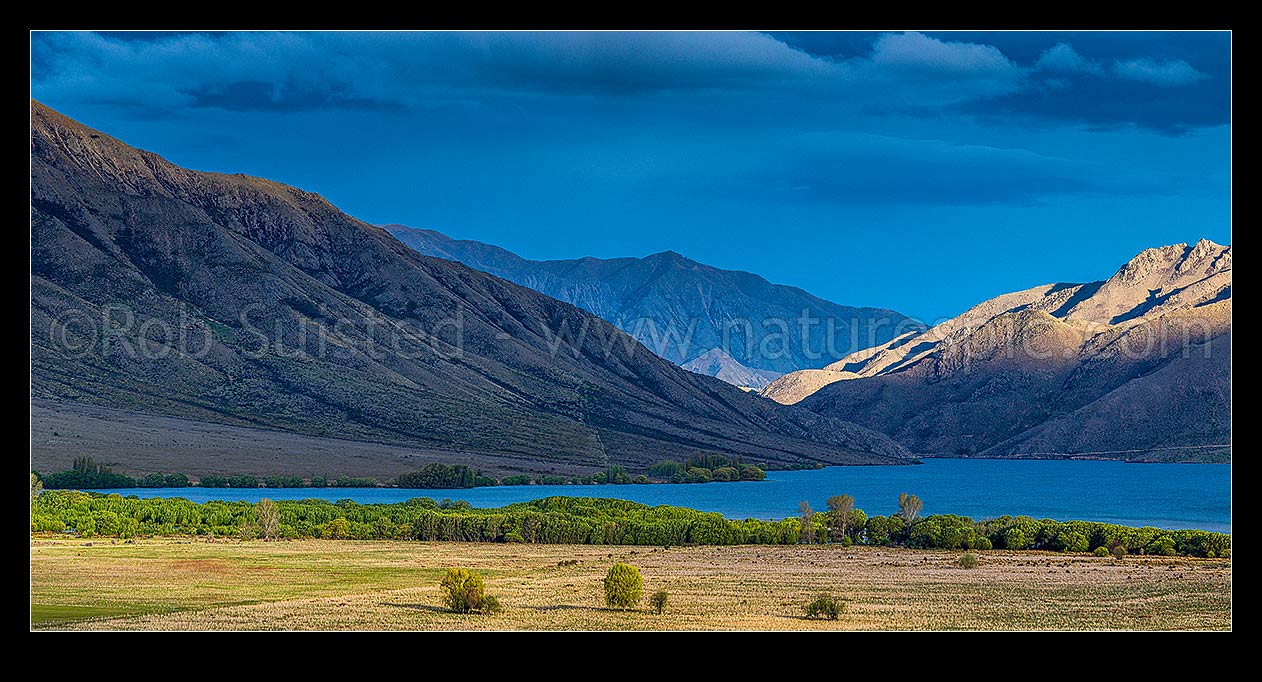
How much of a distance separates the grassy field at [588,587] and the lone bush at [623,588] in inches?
21.4

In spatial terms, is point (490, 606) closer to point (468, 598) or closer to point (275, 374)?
point (468, 598)

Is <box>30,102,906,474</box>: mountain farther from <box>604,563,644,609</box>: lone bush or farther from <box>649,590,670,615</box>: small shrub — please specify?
<box>649,590,670,615</box>: small shrub

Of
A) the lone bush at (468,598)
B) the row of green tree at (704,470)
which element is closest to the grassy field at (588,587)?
the lone bush at (468,598)

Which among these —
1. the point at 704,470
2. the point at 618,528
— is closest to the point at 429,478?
the point at 704,470

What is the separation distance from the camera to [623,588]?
45.2 meters

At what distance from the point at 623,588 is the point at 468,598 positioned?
5.09 meters

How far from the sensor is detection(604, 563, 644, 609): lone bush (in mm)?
44875

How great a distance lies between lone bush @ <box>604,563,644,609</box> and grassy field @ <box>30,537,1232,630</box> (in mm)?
544

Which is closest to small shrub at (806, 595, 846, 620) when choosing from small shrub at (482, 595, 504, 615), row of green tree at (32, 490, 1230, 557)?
small shrub at (482, 595, 504, 615)

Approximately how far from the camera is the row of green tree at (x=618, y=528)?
241 feet
